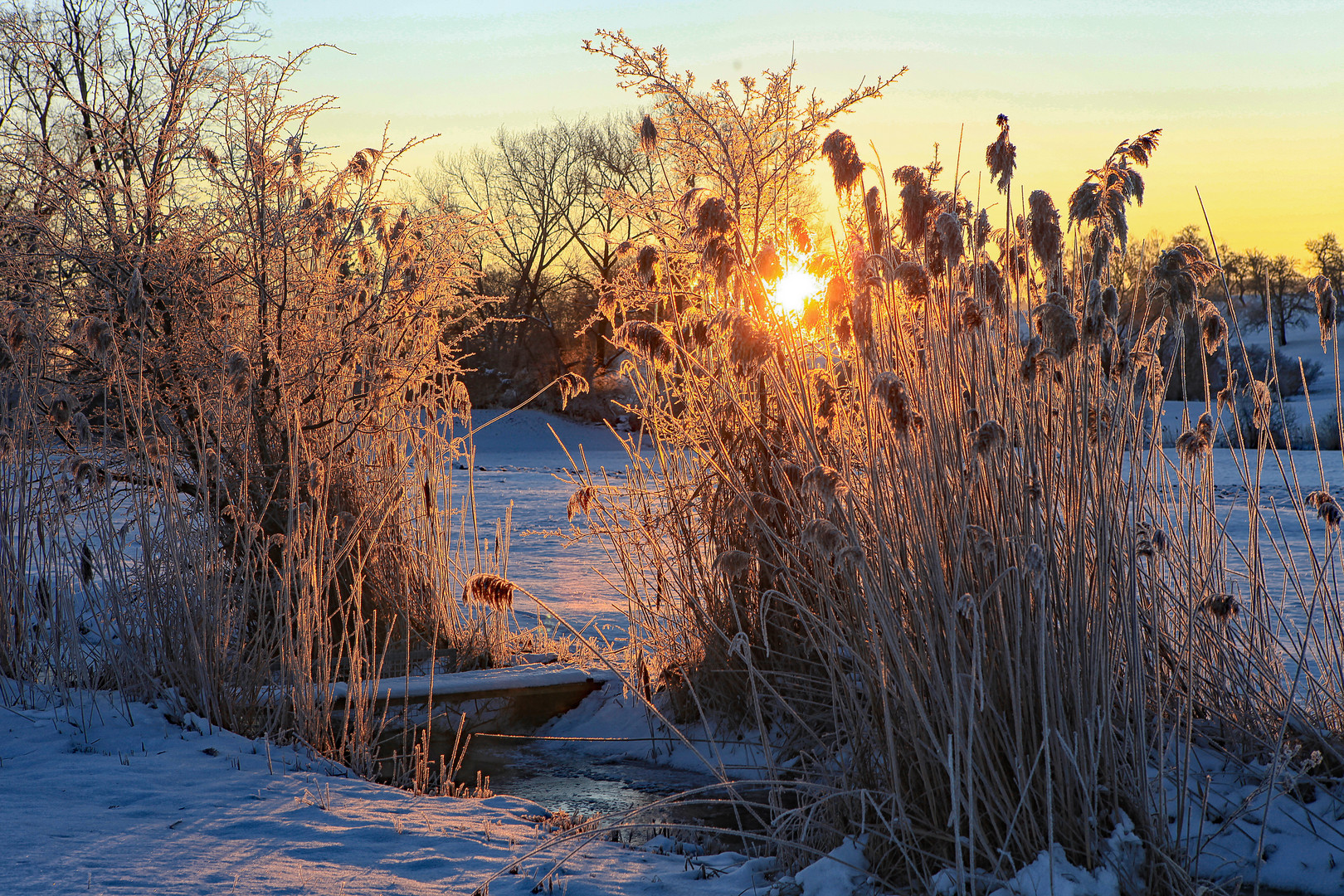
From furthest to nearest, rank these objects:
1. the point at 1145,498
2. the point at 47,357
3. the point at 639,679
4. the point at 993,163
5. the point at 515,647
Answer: the point at 515,647, the point at 47,357, the point at 639,679, the point at 1145,498, the point at 993,163

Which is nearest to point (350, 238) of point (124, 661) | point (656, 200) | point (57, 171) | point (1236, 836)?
point (57, 171)

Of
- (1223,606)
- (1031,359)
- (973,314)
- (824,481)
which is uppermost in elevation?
(973,314)

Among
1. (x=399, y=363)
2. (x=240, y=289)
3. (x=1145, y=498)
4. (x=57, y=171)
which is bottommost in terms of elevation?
(x=1145, y=498)

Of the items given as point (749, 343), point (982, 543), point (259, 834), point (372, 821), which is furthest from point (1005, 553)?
→ point (259, 834)

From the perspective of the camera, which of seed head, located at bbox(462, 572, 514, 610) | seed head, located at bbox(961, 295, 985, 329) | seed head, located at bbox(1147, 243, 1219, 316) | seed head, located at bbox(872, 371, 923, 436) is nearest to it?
seed head, located at bbox(872, 371, 923, 436)

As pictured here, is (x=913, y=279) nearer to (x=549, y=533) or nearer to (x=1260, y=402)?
(x=1260, y=402)

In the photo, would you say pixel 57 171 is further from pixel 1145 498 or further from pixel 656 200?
pixel 1145 498

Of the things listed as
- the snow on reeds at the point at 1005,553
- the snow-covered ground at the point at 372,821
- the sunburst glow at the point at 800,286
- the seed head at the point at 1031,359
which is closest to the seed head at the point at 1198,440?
the snow on reeds at the point at 1005,553

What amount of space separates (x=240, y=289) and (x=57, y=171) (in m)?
0.89

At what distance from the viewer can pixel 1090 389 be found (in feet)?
7.89

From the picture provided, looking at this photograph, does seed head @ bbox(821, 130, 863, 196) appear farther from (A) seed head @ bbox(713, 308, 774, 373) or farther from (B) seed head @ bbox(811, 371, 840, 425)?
(B) seed head @ bbox(811, 371, 840, 425)

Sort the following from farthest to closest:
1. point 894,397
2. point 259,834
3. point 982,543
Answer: point 259,834 → point 982,543 → point 894,397

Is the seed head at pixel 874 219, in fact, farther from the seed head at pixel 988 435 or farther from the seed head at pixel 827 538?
the seed head at pixel 827 538

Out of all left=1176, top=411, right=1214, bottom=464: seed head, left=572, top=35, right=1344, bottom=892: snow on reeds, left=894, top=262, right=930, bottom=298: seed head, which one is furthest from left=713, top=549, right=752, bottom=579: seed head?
left=1176, top=411, right=1214, bottom=464: seed head
